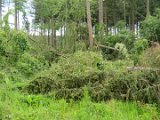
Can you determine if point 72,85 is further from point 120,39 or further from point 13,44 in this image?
point 120,39

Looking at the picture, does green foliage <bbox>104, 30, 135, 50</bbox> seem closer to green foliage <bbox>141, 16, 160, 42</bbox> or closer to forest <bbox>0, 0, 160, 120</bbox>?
green foliage <bbox>141, 16, 160, 42</bbox>

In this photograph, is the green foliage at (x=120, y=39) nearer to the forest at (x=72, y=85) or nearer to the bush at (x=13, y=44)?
the forest at (x=72, y=85)

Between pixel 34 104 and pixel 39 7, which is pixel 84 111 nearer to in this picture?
pixel 34 104

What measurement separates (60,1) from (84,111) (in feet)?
57.1

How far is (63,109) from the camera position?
6.89m

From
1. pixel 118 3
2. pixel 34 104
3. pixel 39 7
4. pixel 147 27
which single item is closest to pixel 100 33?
pixel 147 27

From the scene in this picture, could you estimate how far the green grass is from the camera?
5770mm

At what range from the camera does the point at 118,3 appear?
102 feet

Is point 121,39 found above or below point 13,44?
above

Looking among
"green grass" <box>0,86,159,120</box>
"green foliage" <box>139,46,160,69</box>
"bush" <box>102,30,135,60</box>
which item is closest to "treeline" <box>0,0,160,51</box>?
"bush" <box>102,30,135,60</box>

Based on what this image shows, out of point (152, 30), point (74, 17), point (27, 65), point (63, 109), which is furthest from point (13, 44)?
point (152, 30)

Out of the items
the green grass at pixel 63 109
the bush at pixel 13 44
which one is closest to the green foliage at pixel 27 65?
the bush at pixel 13 44

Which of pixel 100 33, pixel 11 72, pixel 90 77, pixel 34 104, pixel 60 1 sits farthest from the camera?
pixel 60 1

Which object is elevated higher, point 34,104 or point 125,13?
point 125,13
